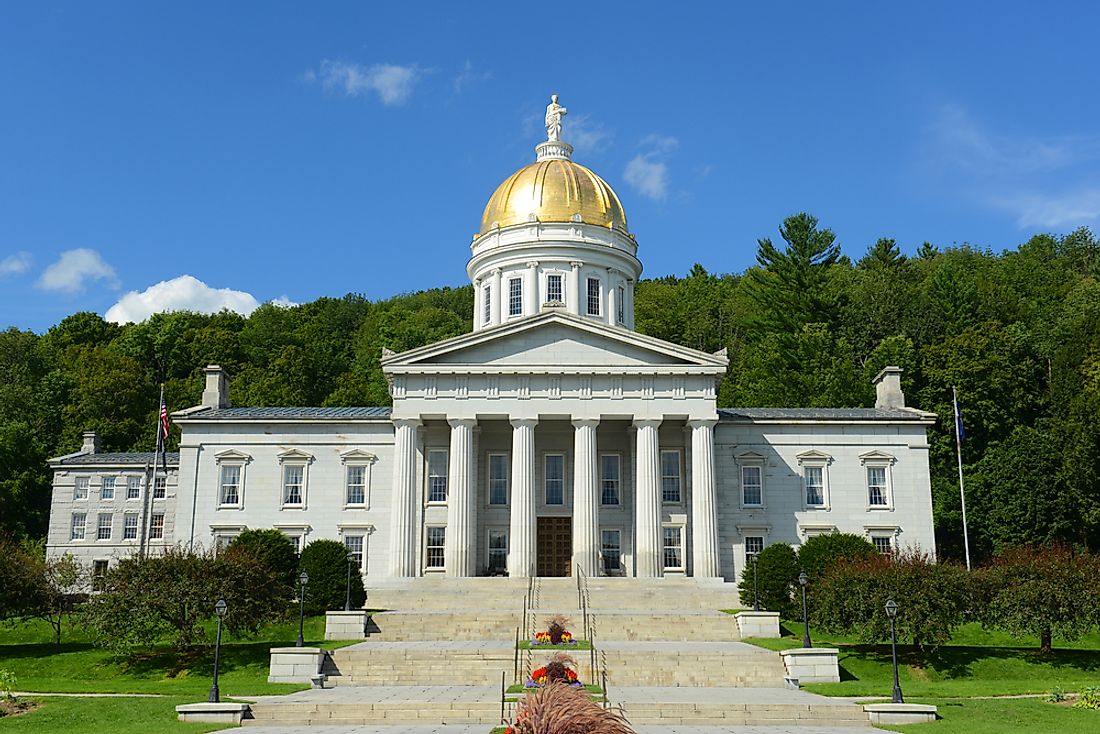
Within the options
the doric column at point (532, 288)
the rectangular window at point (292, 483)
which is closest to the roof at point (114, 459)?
the rectangular window at point (292, 483)

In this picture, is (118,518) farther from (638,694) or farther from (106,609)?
(638,694)

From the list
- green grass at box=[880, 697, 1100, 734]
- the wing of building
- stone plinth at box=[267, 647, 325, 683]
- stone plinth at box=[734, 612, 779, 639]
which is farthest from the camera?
the wing of building

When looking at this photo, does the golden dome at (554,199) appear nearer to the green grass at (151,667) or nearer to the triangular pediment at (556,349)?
the triangular pediment at (556,349)

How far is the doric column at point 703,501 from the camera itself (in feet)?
145

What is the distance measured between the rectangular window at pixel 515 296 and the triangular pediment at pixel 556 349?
10.9m

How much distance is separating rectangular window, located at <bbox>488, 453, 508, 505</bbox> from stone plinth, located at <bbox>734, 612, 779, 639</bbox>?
1867 cm

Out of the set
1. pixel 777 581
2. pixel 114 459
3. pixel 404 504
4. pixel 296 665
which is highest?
pixel 114 459

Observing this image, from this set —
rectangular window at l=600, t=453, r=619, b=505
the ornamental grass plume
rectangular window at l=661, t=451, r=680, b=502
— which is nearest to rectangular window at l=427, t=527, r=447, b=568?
rectangular window at l=600, t=453, r=619, b=505

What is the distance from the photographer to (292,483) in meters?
48.9

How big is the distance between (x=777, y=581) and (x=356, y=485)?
21624 mm

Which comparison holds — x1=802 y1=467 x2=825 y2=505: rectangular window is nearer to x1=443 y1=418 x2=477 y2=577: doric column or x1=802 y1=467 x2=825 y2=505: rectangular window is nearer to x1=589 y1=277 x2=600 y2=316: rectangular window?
x1=589 y1=277 x2=600 y2=316: rectangular window

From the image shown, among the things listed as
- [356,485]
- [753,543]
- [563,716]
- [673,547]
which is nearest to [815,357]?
[753,543]

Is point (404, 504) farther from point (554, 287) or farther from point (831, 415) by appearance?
point (831, 415)

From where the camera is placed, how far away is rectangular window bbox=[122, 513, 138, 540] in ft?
199
